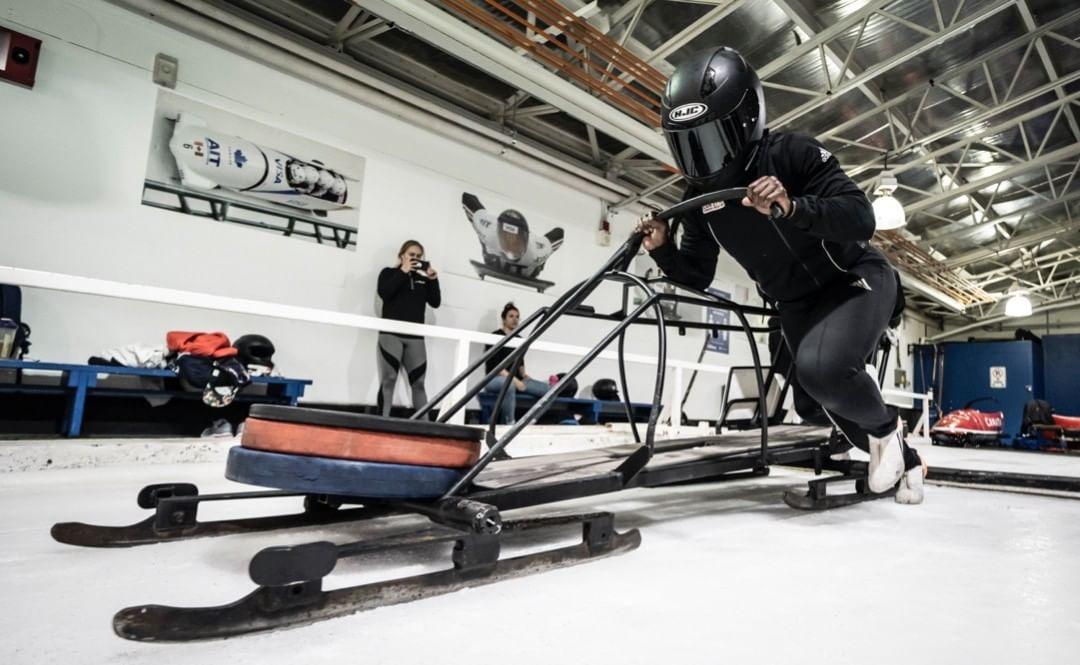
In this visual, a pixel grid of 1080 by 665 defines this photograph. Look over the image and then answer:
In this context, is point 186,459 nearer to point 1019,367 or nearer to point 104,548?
point 104,548

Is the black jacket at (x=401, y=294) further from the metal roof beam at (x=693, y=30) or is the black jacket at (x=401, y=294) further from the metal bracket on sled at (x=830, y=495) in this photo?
the metal bracket on sled at (x=830, y=495)

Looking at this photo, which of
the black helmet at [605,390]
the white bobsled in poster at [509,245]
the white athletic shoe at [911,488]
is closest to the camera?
the white athletic shoe at [911,488]

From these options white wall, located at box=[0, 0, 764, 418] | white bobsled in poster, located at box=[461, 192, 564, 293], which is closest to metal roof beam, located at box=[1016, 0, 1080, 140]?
white bobsled in poster, located at box=[461, 192, 564, 293]

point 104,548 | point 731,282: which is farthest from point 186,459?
point 731,282

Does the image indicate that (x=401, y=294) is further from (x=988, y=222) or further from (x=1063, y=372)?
(x=1063, y=372)

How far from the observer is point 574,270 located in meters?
7.57

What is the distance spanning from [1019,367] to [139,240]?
18.8 meters

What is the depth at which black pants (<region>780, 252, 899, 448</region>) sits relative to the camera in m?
1.74

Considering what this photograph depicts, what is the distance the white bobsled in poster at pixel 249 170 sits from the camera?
441 centimetres

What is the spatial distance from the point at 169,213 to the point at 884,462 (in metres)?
5.17

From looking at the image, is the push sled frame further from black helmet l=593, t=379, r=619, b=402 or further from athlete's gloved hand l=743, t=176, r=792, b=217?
black helmet l=593, t=379, r=619, b=402

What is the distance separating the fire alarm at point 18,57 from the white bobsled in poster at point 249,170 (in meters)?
0.88

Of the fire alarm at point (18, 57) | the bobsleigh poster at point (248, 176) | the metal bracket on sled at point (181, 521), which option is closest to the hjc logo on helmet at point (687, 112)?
the metal bracket on sled at point (181, 521)

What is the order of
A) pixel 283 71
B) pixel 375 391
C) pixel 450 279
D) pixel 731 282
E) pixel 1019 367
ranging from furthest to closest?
pixel 1019 367, pixel 731 282, pixel 450 279, pixel 375 391, pixel 283 71
